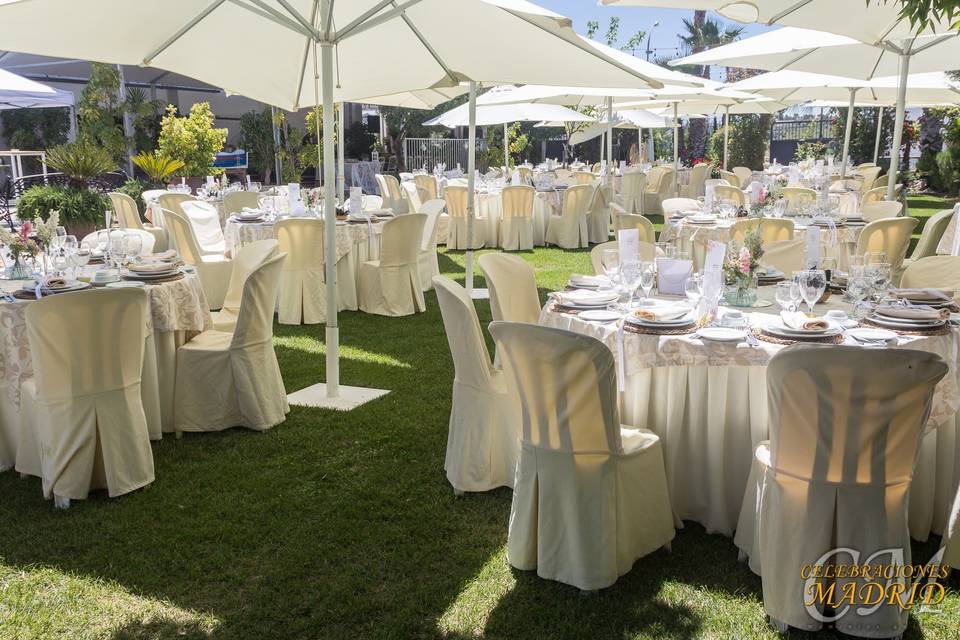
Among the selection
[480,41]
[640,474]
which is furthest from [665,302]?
[480,41]

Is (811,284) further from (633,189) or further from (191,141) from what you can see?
(633,189)

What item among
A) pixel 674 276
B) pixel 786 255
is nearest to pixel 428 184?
pixel 786 255

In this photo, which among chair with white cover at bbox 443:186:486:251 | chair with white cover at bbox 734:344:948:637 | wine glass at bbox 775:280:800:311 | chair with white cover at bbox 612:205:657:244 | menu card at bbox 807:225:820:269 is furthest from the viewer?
chair with white cover at bbox 443:186:486:251

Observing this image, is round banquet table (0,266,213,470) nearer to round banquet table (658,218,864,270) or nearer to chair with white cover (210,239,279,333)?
chair with white cover (210,239,279,333)

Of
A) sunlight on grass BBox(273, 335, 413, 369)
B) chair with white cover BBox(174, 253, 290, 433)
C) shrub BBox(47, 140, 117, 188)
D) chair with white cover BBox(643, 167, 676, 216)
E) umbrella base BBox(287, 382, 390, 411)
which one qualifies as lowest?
umbrella base BBox(287, 382, 390, 411)

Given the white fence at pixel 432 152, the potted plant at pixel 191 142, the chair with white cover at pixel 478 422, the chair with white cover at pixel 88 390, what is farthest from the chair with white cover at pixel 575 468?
the white fence at pixel 432 152

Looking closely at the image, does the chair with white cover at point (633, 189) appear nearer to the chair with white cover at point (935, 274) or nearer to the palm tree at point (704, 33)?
the chair with white cover at point (935, 274)

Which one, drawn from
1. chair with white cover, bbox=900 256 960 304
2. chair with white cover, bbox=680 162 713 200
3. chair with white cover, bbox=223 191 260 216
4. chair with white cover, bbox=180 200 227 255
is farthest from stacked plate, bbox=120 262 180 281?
chair with white cover, bbox=680 162 713 200

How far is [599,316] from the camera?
3518 millimetres

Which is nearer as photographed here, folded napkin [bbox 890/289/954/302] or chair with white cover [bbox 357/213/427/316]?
folded napkin [bbox 890/289/954/302]

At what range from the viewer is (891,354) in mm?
2418

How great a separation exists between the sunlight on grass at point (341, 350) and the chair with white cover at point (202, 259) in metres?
1.03

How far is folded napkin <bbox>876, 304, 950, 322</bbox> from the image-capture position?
10.8 feet

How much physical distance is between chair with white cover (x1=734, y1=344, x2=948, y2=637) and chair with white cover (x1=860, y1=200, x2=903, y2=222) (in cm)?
566
